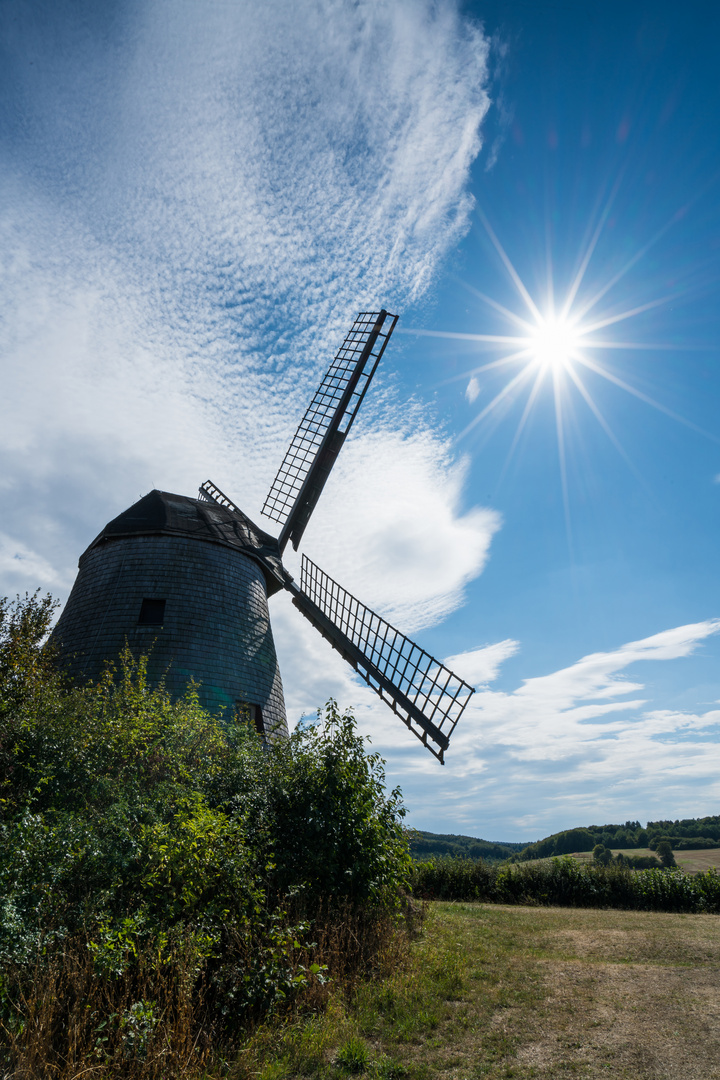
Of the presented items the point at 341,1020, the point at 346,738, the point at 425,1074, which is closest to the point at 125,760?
the point at 346,738

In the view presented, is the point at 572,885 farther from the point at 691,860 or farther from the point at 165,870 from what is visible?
the point at 691,860

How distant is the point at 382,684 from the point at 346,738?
22.9ft

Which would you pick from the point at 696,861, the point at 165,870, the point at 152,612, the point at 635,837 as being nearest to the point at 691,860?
the point at 696,861

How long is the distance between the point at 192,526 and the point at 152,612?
2.84m

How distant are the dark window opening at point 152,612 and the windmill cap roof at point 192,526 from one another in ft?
Result: 6.76

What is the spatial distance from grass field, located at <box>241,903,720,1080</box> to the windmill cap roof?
37.5 feet

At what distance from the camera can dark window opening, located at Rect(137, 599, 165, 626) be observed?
1468 centimetres

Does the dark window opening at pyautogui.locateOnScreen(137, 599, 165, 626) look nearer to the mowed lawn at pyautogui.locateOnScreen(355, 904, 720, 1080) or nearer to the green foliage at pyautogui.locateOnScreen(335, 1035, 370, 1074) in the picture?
the mowed lawn at pyautogui.locateOnScreen(355, 904, 720, 1080)

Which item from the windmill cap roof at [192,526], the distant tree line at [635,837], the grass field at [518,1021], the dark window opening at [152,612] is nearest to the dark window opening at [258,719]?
the dark window opening at [152,612]

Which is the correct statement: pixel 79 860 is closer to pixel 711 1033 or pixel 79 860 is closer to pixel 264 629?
pixel 711 1033

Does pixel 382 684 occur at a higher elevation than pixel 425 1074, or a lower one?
higher

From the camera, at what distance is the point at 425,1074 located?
4.85 metres

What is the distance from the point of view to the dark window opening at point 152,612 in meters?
14.7

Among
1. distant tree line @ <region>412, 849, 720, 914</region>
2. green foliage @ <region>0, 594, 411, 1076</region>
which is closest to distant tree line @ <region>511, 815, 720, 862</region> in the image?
distant tree line @ <region>412, 849, 720, 914</region>
